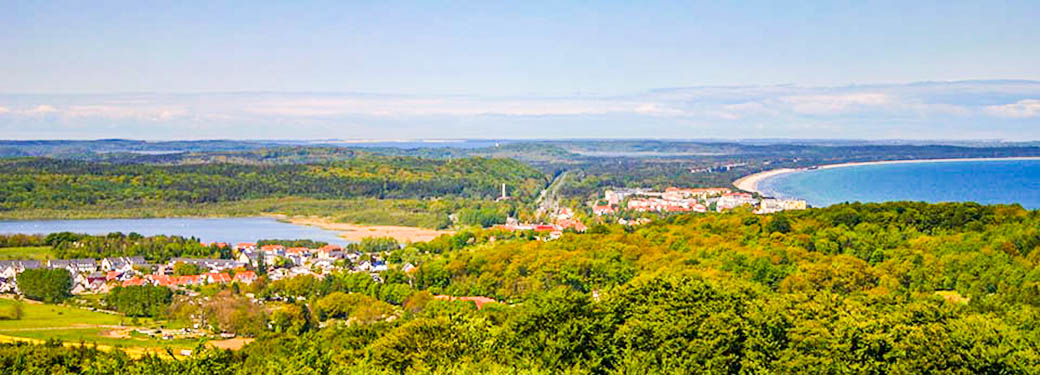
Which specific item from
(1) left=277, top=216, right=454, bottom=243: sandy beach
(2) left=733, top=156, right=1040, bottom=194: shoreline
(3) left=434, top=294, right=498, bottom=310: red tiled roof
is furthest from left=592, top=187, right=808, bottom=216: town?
(3) left=434, top=294, right=498, bottom=310: red tiled roof

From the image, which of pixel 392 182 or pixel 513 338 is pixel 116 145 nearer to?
pixel 392 182

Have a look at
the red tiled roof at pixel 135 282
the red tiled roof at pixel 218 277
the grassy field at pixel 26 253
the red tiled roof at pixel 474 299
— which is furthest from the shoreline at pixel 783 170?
the red tiled roof at pixel 135 282

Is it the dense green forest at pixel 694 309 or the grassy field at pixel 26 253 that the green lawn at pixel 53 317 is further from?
the grassy field at pixel 26 253

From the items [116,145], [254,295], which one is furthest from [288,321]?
[116,145]

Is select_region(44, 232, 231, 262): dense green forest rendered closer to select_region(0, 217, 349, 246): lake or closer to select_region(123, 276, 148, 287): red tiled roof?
select_region(0, 217, 349, 246): lake

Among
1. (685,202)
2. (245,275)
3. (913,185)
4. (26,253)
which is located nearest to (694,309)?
(245,275)
